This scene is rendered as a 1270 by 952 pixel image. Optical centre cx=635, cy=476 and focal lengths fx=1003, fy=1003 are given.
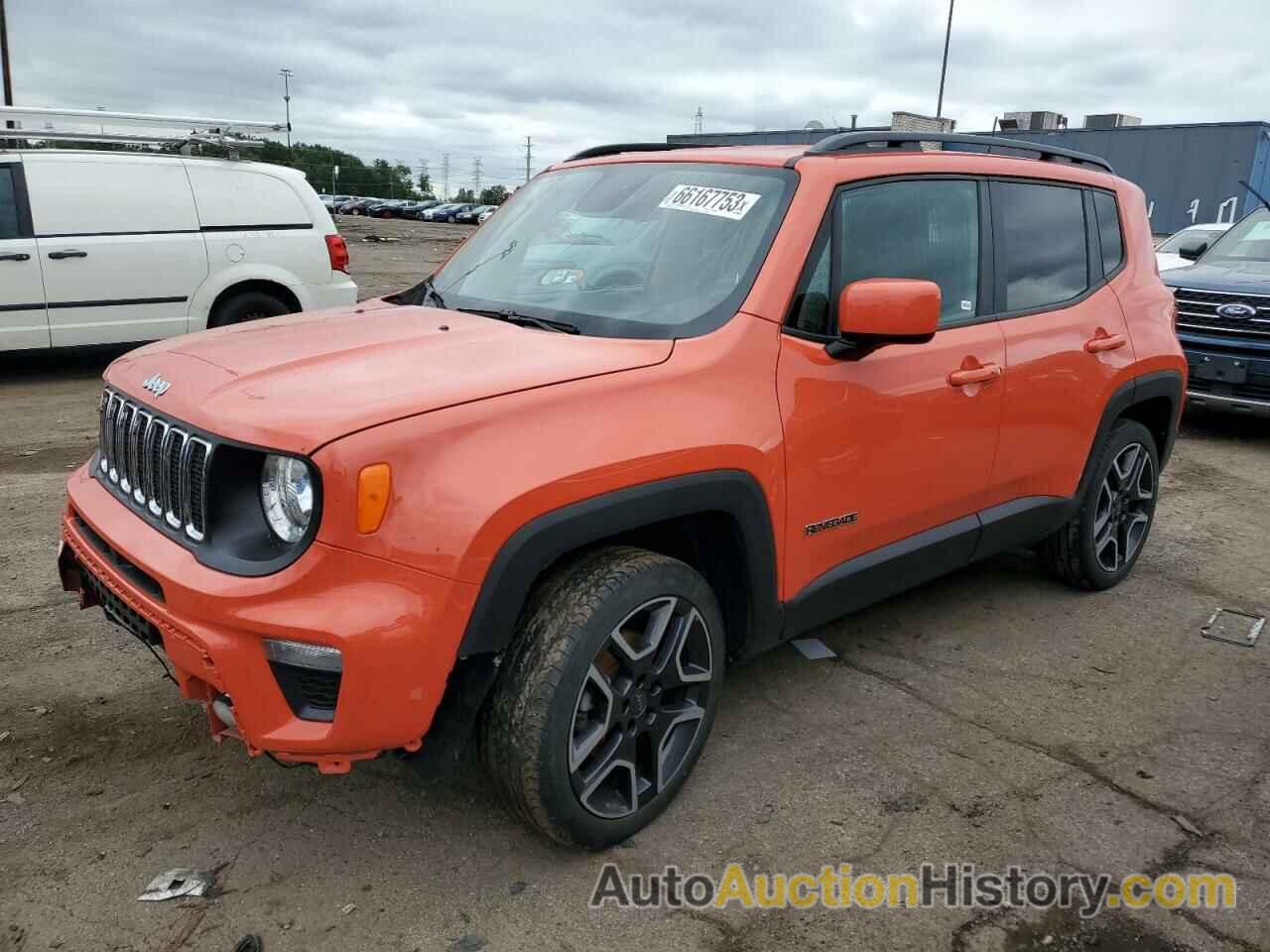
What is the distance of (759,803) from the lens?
287 cm

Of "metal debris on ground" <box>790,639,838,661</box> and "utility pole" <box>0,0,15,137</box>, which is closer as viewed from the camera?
"metal debris on ground" <box>790,639,838,661</box>

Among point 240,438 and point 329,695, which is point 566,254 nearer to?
point 240,438

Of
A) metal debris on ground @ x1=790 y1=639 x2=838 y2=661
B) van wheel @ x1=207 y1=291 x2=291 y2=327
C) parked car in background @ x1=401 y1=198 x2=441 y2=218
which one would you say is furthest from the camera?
parked car in background @ x1=401 y1=198 x2=441 y2=218

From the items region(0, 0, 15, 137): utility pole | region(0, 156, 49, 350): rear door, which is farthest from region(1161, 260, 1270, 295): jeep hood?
region(0, 0, 15, 137): utility pole

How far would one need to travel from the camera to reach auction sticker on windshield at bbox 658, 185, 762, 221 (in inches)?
120

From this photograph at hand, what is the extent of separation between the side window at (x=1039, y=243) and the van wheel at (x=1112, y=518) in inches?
30.3

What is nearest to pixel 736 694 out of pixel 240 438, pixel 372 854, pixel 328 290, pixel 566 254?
pixel 372 854

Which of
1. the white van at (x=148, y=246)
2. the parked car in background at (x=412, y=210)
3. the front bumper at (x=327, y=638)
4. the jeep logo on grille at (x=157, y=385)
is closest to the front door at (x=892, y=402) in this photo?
the front bumper at (x=327, y=638)

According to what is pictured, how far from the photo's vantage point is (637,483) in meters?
2.45

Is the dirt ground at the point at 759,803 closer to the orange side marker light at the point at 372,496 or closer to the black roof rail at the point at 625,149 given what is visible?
the orange side marker light at the point at 372,496

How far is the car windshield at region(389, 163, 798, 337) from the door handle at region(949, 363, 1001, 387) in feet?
2.79

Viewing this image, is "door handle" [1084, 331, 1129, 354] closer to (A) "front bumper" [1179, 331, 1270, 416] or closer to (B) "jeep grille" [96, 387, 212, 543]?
(B) "jeep grille" [96, 387, 212, 543]

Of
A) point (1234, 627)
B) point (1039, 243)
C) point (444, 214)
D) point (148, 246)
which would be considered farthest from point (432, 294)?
point (444, 214)

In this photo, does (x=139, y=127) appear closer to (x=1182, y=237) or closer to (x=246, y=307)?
(x=246, y=307)
